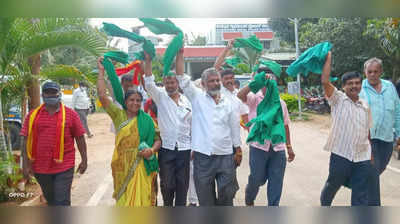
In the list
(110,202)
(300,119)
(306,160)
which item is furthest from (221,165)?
(300,119)

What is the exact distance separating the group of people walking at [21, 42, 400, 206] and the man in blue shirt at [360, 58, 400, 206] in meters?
0.44

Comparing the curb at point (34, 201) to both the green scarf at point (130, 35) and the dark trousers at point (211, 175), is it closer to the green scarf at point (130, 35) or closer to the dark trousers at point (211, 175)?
the dark trousers at point (211, 175)

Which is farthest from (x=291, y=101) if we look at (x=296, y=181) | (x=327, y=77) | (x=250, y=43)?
(x=327, y=77)

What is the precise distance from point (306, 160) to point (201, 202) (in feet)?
14.3

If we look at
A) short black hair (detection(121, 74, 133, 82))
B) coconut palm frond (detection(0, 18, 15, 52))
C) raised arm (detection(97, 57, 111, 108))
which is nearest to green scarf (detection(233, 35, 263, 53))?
short black hair (detection(121, 74, 133, 82))

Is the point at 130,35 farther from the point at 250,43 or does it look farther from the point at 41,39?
the point at 41,39

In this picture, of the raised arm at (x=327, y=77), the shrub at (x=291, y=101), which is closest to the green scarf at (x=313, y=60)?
the raised arm at (x=327, y=77)

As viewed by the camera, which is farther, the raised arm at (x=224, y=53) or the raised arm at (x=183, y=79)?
the raised arm at (x=224, y=53)

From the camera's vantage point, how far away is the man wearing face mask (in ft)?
10.7

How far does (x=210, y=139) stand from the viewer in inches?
123

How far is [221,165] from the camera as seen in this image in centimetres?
318

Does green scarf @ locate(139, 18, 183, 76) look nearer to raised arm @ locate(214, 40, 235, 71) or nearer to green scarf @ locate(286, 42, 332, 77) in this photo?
raised arm @ locate(214, 40, 235, 71)

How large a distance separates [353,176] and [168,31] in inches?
85.4

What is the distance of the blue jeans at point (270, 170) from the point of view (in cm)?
356
